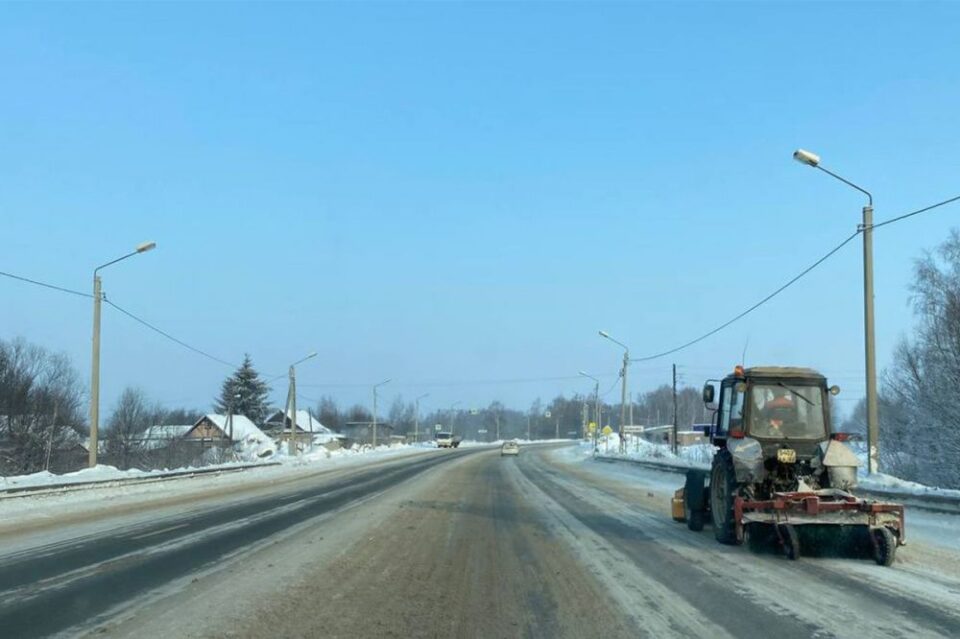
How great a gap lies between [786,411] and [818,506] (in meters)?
2.06

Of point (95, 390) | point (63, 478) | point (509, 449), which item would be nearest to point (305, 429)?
point (509, 449)

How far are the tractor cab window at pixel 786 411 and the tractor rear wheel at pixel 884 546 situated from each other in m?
1.98

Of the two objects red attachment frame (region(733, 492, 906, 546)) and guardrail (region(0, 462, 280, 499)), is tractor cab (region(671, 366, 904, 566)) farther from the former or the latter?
guardrail (region(0, 462, 280, 499))

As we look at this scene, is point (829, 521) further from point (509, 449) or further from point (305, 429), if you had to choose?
point (305, 429)

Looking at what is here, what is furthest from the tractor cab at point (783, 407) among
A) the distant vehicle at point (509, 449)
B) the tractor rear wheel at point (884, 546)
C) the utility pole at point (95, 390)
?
the distant vehicle at point (509, 449)

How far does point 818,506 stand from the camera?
11281 millimetres

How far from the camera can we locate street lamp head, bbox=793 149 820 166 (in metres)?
21.2

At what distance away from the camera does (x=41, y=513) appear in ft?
63.7

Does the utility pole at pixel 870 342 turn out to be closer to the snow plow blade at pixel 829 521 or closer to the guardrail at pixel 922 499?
the guardrail at pixel 922 499

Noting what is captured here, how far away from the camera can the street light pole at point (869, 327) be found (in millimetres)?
19922

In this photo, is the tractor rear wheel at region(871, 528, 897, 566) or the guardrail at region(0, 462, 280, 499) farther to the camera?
the guardrail at region(0, 462, 280, 499)

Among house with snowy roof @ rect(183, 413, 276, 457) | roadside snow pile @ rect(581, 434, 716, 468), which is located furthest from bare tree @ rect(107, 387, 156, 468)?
roadside snow pile @ rect(581, 434, 716, 468)

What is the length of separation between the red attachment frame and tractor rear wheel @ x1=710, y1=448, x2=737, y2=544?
0.79 m

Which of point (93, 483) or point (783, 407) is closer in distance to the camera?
point (783, 407)
